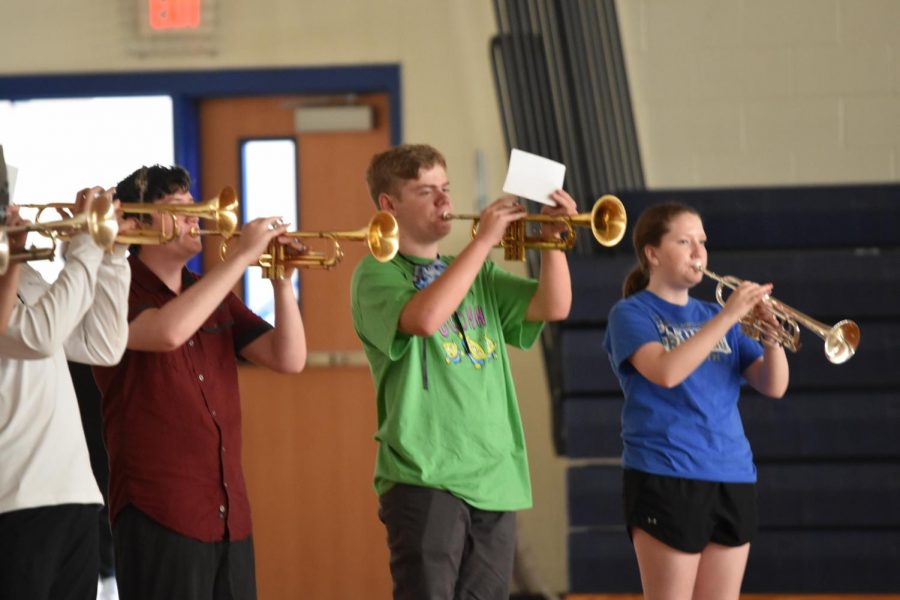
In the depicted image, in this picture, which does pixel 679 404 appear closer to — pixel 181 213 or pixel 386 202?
pixel 386 202

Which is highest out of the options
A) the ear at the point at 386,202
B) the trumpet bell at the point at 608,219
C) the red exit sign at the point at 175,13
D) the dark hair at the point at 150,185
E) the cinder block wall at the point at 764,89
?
the red exit sign at the point at 175,13

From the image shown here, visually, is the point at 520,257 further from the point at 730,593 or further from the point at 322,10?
the point at 322,10

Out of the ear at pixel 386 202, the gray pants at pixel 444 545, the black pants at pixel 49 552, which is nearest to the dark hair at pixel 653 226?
the ear at pixel 386 202

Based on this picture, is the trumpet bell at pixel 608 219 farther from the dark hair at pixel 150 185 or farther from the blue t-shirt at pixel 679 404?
the dark hair at pixel 150 185

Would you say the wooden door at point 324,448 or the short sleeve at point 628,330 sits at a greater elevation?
the short sleeve at point 628,330

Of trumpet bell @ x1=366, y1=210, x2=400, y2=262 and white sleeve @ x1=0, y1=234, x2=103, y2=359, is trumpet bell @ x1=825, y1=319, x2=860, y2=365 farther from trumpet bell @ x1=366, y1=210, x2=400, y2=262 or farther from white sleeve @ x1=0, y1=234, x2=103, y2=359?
white sleeve @ x1=0, y1=234, x2=103, y2=359

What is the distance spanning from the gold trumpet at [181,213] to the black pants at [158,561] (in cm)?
55

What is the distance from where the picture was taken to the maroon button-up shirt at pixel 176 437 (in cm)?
247

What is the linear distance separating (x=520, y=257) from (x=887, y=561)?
2.13 meters

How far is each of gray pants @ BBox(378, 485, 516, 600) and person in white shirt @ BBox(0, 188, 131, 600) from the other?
2.09 ft

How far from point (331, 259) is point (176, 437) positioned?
2.06 ft

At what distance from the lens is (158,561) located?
8.00 ft

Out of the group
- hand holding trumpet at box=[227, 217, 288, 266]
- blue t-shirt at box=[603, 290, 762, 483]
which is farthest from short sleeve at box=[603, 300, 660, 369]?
hand holding trumpet at box=[227, 217, 288, 266]

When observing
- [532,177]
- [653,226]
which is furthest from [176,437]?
[653,226]
